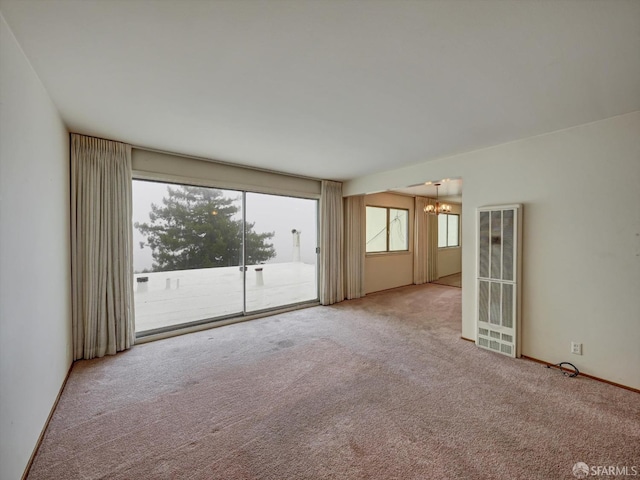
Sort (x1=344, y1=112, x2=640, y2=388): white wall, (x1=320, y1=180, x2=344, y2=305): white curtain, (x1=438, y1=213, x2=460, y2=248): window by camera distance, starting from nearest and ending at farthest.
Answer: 1. (x1=344, y1=112, x2=640, y2=388): white wall
2. (x1=320, y1=180, x2=344, y2=305): white curtain
3. (x1=438, y1=213, x2=460, y2=248): window

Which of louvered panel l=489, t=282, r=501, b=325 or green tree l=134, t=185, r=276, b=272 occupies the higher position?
green tree l=134, t=185, r=276, b=272

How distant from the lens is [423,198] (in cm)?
754

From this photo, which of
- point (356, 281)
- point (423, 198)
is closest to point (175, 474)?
point (356, 281)

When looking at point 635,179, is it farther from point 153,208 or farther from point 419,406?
point 153,208

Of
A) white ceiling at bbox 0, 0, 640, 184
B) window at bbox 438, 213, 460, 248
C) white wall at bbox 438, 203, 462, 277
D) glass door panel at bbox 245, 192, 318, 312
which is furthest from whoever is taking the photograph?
window at bbox 438, 213, 460, 248

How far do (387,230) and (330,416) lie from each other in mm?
5350

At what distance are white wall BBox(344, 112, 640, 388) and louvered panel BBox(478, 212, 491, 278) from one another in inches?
9.3

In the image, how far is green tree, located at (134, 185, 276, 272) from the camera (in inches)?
148

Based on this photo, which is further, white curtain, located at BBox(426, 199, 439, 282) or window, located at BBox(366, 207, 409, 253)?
white curtain, located at BBox(426, 199, 439, 282)

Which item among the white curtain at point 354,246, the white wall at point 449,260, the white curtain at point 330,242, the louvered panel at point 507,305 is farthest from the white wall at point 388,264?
the louvered panel at point 507,305

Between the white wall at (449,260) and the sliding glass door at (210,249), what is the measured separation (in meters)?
4.85

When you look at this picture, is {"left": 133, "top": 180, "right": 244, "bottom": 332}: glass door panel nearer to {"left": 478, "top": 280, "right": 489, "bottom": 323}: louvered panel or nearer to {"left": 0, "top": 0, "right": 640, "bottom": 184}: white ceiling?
{"left": 0, "top": 0, "right": 640, "bottom": 184}: white ceiling

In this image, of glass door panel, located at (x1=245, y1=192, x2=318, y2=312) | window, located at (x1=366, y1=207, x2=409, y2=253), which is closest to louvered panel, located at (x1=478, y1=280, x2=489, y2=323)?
glass door panel, located at (x1=245, y1=192, x2=318, y2=312)

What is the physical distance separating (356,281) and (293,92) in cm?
443
